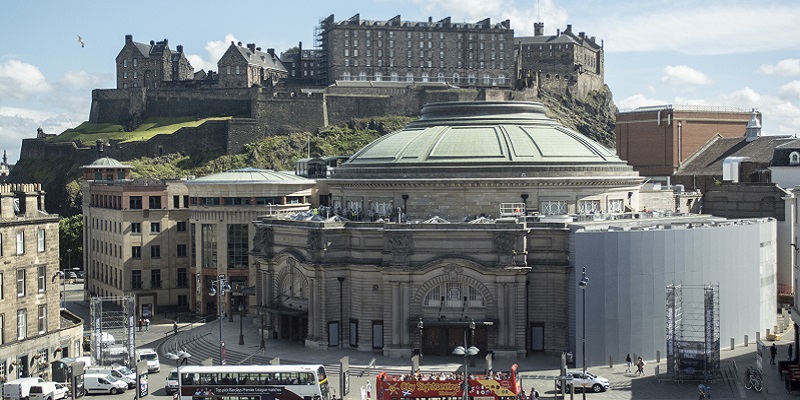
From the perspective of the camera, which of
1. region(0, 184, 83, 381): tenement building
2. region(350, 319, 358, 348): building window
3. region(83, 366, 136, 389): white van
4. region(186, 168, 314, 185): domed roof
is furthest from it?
region(186, 168, 314, 185): domed roof

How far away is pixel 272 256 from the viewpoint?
253 ft

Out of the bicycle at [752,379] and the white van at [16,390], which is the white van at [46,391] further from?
the bicycle at [752,379]

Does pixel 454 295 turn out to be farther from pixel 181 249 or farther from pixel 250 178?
A: pixel 181 249

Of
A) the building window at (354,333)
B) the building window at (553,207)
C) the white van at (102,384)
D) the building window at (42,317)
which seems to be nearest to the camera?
the white van at (102,384)

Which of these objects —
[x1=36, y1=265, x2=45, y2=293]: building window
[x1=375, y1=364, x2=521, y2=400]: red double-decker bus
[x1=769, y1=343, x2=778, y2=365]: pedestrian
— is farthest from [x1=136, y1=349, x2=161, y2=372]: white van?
[x1=769, y1=343, x2=778, y2=365]: pedestrian

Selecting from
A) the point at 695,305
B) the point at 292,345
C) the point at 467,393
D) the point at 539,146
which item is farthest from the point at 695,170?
the point at 467,393

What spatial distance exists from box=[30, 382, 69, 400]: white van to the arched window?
24.3 meters

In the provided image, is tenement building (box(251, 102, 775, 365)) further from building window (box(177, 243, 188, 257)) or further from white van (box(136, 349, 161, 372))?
building window (box(177, 243, 188, 257))

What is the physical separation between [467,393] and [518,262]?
53.8 ft

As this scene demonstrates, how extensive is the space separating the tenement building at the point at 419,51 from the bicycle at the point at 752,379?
126625 millimetres

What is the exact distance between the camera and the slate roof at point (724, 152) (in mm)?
115312

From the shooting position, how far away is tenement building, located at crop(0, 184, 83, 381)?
198 ft

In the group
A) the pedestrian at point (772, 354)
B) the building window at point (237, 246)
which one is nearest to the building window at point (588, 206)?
the pedestrian at point (772, 354)

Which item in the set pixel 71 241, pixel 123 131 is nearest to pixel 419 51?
pixel 123 131
